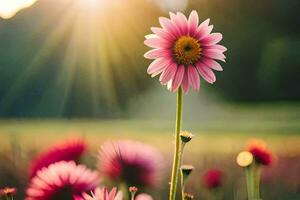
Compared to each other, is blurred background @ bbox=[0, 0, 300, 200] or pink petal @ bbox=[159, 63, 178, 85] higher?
blurred background @ bbox=[0, 0, 300, 200]

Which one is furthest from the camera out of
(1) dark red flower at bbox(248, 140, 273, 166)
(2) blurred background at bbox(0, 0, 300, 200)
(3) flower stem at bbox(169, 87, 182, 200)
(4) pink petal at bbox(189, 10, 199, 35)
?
(2) blurred background at bbox(0, 0, 300, 200)

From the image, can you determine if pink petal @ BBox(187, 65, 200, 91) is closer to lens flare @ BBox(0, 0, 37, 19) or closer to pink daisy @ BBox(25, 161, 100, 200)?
pink daisy @ BBox(25, 161, 100, 200)

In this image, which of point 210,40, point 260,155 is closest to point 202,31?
point 210,40

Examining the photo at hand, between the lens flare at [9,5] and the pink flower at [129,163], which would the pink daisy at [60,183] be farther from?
the lens flare at [9,5]

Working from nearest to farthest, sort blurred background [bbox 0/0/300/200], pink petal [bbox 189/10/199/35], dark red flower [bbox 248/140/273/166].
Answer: pink petal [bbox 189/10/199/35] < dark red flower [bbox 248/140/273/166] < blurred background [bbox 0/0/300/200]

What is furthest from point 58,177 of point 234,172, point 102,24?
point 102,24

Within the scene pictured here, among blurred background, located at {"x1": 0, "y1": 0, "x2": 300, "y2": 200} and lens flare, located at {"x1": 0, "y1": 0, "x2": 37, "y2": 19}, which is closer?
lens flare, located at {"x1": 0, "y1": 0, "x2": 37, "y2": 19}

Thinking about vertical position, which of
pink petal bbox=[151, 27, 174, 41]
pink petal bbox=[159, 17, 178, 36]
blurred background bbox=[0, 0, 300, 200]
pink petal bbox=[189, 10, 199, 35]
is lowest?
pink petal bbox=[151, 27, 174, 41]

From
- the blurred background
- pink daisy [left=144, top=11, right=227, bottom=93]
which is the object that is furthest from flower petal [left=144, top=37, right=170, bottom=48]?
the blurred background

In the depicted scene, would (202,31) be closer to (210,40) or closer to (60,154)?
(210,40)
